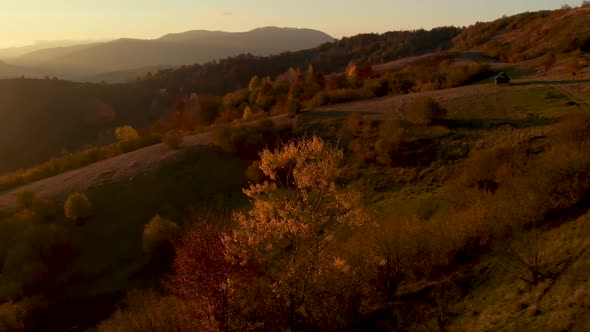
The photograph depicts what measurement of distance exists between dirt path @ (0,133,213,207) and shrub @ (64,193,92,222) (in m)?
6.32

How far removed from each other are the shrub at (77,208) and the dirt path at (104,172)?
6320mm

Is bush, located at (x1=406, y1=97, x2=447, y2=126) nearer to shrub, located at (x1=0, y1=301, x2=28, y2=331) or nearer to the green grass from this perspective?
the green grass

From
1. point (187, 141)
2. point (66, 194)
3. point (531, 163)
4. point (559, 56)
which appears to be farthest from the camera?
point (559, 56)

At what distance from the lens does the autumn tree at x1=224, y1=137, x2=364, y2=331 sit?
20.8 metres

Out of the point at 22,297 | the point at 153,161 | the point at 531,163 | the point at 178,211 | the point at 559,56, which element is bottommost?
the point at 22,297

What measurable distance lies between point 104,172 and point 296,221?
167ft

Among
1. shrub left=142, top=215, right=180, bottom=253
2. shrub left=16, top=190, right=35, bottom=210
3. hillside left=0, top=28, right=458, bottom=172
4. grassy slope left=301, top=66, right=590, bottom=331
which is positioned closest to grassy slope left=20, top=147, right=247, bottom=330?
shrub left=142, top=215, right=180, bottom=253

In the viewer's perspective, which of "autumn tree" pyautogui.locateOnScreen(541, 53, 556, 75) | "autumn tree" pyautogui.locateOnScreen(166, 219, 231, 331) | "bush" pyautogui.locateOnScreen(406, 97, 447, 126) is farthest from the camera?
"autumn tree" pyautogui.locateOnScreen(541, 53, 556, 75)

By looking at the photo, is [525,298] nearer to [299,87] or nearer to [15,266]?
[15,266]

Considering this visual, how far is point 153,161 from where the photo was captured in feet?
213

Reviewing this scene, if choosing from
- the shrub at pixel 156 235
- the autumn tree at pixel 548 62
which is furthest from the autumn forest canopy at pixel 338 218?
the autumn tree at pixel 548 62

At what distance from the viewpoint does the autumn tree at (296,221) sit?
20812 mm

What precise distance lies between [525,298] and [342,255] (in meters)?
9.65

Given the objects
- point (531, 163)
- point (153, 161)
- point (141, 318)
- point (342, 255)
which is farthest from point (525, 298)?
point (153, 161)
